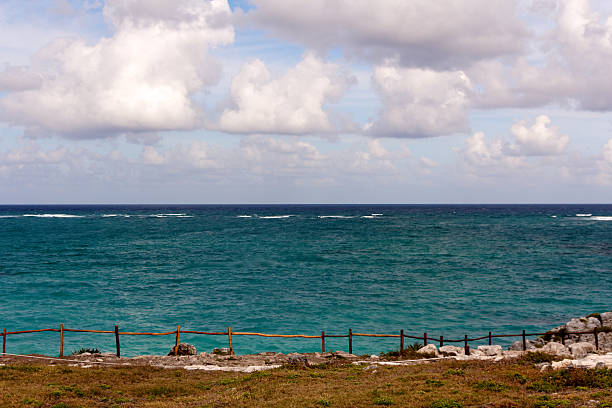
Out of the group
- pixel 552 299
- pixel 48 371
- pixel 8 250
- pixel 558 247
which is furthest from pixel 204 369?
pixel 558 247

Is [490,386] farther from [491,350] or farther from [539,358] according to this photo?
[491,350]

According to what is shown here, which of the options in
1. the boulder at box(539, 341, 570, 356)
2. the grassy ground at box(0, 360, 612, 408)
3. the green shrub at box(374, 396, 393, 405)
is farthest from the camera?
the boulder at box(539, 341, 570, 356)

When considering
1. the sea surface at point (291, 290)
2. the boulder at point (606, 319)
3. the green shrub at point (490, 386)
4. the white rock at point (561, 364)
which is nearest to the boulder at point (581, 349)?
the white rock at point (561, 364)

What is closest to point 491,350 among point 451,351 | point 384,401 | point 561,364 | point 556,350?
point 451,351

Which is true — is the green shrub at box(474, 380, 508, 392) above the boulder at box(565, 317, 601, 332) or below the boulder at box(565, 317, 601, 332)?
above

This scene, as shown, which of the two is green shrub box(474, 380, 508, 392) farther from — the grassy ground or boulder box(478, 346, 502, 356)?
boulder box(478, 346, 502, 356)

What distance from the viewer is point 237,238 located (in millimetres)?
114250

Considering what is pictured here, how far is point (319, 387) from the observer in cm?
1903

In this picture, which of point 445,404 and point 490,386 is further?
point 490,386

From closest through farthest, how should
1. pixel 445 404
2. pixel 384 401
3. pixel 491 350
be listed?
pixel 445 404 → pixel 384 401 → pixel 491 350

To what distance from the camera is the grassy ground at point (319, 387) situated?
638 inches

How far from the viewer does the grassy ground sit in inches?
638

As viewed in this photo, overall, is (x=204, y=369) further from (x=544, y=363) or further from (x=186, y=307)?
(x=186, y=307)

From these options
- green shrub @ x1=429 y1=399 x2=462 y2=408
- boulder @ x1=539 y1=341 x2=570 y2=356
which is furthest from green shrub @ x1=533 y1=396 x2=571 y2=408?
boulder @ x1=539 y1=341 x2=570 y2=356
